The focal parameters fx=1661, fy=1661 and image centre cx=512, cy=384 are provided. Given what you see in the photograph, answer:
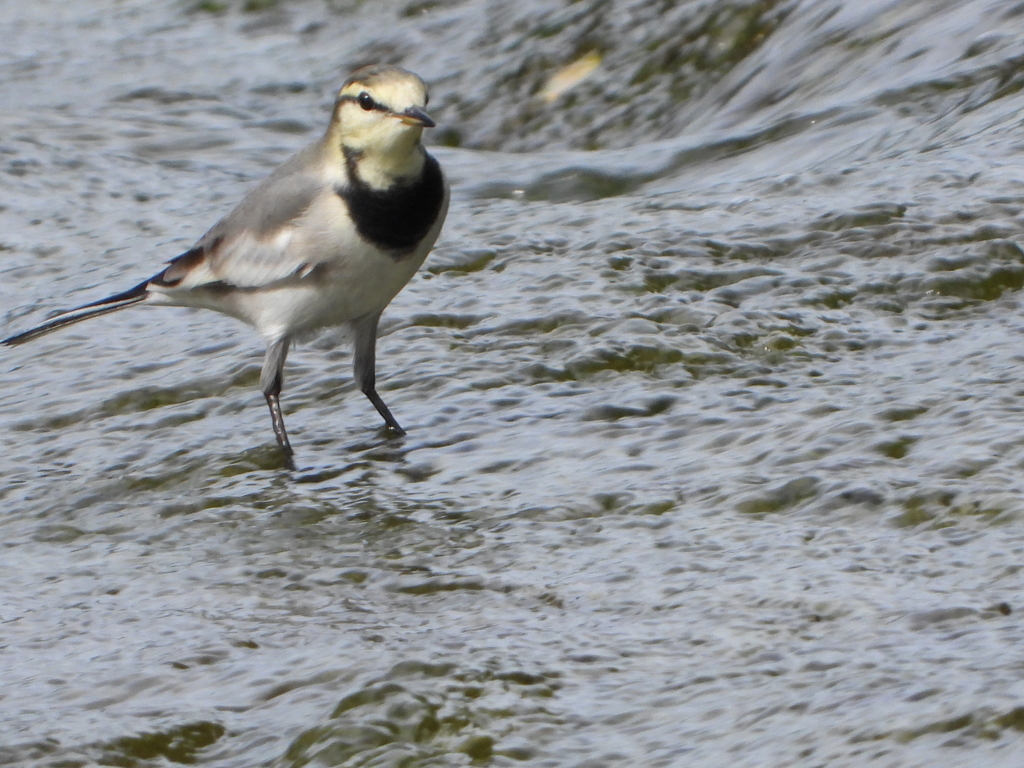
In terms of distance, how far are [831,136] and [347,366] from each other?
100 inches

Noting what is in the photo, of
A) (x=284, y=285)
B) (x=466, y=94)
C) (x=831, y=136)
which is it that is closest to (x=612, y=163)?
(x=831, y=136)

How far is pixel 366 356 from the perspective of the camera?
5555 millimetres

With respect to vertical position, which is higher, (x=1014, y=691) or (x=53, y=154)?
(x=53, y=154)

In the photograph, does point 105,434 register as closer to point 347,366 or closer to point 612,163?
point 347,366

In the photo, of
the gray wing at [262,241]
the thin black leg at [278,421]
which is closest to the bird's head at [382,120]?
the gray wing at [262,241]

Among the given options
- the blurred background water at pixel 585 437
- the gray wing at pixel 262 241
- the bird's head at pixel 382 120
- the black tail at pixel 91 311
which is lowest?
the blurred background water at pixel 585 437

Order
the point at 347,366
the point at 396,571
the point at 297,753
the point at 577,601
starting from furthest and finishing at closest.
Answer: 1. the point at 347,366
2. the point at 396,571
3. the point at 577,601
4. the point at 297,753

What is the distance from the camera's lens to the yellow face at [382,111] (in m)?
5.07

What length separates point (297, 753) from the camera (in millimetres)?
3113

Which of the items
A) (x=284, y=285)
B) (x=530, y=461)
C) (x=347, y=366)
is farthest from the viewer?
(x=347, y=366)

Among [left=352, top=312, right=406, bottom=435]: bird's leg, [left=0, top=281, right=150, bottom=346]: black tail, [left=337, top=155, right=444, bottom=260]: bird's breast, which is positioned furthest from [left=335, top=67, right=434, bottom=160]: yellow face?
[left=0, top=281, right=150, bottom=346]: black tail

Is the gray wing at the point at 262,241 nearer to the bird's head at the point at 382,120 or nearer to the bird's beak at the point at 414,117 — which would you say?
the bird's head at the point at 382,120

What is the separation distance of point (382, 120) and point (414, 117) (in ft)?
0.51

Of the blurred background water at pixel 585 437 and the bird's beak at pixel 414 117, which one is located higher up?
the bird's beak at pixel 414 117
